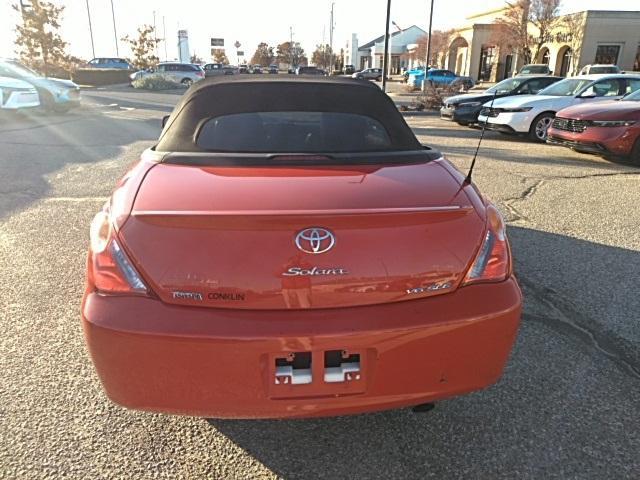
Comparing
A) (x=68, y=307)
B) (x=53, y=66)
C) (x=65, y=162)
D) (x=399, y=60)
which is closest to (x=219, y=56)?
(x=399, y=60)

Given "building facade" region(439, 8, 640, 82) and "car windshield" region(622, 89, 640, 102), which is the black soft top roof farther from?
"building facade" region(439, 8, 640, 82)

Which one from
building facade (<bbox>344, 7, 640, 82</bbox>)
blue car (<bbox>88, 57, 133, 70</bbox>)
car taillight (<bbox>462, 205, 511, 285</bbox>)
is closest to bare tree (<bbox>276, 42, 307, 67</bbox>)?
building facade (<bbox>344, 7, 640, 82</bbox>)

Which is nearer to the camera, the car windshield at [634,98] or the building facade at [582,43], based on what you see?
the car windshield at [634,98]

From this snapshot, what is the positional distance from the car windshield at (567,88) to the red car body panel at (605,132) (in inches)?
108

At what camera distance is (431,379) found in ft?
6.30

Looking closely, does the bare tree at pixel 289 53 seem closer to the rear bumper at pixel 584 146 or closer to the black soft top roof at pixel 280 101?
the rear bumper at pixel 584 146

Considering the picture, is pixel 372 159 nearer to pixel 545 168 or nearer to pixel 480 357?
pixel 480 357

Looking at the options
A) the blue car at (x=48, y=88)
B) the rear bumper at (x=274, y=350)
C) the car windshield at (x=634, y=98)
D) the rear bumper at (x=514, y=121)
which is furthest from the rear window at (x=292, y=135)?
the blue car at (x=48, y=88)

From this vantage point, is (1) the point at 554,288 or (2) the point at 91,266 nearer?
(2) the point at 91,266

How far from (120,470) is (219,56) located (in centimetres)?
9345

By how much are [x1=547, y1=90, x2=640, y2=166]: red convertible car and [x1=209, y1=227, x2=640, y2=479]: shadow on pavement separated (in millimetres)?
6407

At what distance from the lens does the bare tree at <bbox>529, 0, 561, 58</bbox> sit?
3931 centimetres

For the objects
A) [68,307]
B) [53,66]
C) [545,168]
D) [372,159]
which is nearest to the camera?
[372,159]

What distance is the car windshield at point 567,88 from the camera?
1162cm
